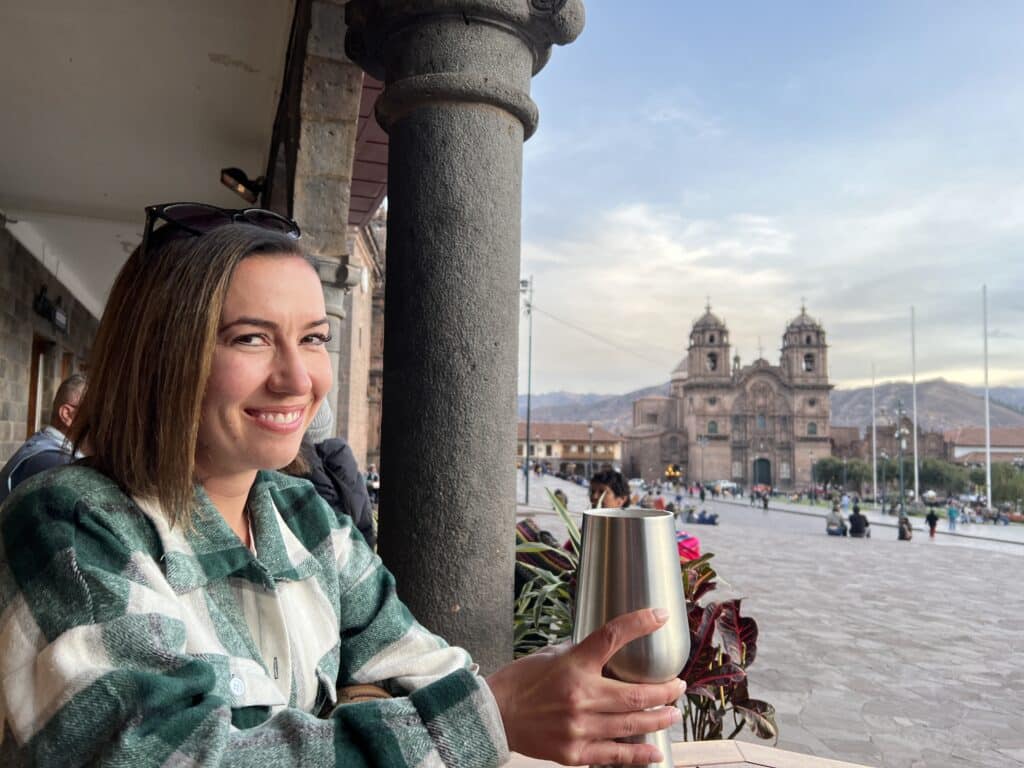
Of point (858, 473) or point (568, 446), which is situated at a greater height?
point (568, 446)

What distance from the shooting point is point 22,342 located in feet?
22.8

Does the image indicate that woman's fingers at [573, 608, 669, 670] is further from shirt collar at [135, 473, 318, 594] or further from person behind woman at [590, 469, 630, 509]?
person behind woman at [590, 469, 630, 509]

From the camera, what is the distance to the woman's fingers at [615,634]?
2.40ft

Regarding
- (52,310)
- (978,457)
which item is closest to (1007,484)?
(978,457)

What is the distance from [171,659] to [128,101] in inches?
189

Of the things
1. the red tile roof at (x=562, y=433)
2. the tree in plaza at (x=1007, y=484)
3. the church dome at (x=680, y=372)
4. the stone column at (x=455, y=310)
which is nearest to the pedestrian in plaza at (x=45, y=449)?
the stone column at (x=455, y=310)

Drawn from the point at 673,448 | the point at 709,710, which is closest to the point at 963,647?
the point at 709,710

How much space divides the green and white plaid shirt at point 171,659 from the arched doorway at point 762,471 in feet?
270

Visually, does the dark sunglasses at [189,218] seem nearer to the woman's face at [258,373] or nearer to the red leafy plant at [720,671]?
the woman's face at [258,373]

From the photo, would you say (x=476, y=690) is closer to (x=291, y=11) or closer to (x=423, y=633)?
(x=423, y=633)

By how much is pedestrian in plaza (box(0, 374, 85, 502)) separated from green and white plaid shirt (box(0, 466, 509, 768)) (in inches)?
86.8

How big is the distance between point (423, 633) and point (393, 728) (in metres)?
0.38

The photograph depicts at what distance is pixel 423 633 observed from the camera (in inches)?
43.8

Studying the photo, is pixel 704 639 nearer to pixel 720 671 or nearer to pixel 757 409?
pixel 720 671
